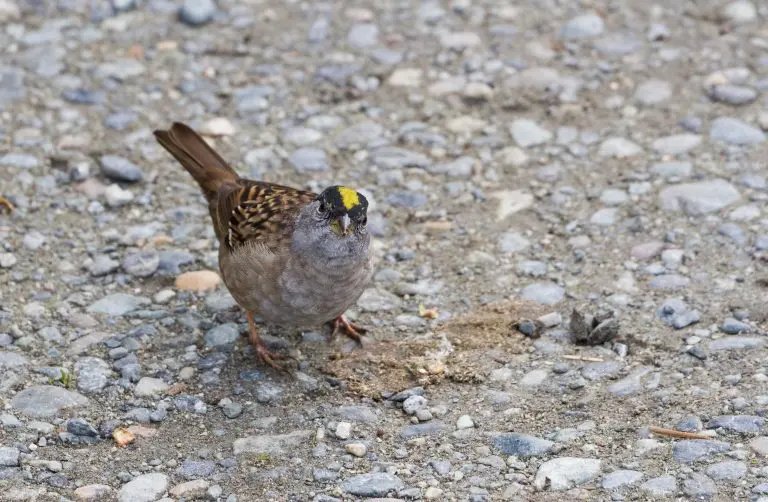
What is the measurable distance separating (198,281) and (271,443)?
1.51 m

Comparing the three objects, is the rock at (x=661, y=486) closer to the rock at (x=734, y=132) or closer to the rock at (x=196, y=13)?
the rock at (x=734, y=132)

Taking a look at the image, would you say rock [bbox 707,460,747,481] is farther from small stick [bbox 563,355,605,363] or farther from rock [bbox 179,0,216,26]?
rock [bbox 179,0,216,26]

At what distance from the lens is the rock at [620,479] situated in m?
4.26

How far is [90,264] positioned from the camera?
607cm

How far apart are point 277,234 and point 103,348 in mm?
1074

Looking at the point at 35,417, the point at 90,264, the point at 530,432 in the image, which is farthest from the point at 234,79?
the point at 530,432

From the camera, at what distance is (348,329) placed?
5.58 m

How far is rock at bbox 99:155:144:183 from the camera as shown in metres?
6.79

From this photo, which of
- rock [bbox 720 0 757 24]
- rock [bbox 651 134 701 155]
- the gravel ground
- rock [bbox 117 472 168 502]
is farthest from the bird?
rock [bbox 720 0 757 24]

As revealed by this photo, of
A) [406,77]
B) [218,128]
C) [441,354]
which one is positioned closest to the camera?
[441,354]

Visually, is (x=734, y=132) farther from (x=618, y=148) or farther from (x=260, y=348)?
(x=260, y=348)

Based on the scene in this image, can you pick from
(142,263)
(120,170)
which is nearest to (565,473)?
(142,263)

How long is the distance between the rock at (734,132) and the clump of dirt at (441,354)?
7.06ft

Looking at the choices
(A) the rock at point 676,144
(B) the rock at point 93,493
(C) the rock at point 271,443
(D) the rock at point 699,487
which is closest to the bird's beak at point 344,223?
(C) the rock at point 271,443
